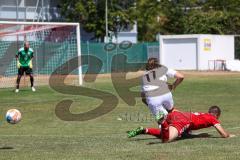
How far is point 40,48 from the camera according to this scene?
41.2 m

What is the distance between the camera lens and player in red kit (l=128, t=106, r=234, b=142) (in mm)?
12234

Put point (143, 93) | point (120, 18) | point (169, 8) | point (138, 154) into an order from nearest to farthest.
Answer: point (138, 154) < point (143, 93) < point (120, 18) < point (169, 8)

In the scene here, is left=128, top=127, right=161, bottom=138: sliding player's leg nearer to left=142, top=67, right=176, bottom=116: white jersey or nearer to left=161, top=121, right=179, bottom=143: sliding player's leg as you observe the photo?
left=161, top=121, right=179, bottom=143: sliding player's leg

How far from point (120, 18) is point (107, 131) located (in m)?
43.8

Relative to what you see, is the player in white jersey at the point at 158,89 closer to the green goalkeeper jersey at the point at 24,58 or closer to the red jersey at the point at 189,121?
the red jersey at the point at 189,121

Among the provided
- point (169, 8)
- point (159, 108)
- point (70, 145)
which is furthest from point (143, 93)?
point (169, 8)

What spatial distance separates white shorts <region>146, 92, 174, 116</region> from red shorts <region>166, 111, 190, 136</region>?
125cm

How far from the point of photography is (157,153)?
420 inches

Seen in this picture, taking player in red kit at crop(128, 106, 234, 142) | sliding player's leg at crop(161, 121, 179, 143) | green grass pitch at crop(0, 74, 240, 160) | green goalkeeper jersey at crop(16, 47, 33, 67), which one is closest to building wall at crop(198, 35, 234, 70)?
green grass pitch at crop(0, 74, 240, 160)

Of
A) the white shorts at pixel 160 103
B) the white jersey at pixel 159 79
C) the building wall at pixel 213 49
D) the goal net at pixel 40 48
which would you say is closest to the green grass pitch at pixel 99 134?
the white shorts at pixel 160 103

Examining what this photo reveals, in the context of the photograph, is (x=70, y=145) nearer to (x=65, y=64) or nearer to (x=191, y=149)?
(x=191, y=149)

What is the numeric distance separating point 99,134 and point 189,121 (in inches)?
102

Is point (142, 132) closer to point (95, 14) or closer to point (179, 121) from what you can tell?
point (179, 121)

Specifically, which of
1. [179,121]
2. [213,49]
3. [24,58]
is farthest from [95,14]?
[179,121]
